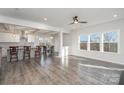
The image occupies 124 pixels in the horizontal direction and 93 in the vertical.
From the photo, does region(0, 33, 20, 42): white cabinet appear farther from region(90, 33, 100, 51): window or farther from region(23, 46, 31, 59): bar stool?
region(90, 33, 100, 51): window

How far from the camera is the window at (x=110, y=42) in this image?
242 inches

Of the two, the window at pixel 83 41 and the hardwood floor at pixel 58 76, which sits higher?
the window at pixel 83 41

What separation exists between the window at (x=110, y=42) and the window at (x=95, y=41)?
0.60m

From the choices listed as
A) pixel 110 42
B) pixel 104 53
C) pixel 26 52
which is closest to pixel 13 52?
pixel 26 52

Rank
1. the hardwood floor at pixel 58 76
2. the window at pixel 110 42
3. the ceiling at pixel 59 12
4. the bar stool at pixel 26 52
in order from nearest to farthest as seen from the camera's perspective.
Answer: the hardwood floor at pixel 58 76, the ceiling at pixel 59 12, the window at pixel 110 42, the bar stool at pixel 26 52

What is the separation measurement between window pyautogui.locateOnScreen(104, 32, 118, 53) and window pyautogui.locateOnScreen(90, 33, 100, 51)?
1.97 ft

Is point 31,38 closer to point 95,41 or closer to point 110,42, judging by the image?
point 95,41

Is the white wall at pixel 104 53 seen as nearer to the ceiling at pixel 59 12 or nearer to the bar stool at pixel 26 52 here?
the ceiling at pixel 59 12

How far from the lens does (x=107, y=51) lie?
661cm

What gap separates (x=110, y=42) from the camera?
648 cm

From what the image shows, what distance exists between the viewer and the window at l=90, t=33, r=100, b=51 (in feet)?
24.0

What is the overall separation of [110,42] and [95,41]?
1271 millimetres

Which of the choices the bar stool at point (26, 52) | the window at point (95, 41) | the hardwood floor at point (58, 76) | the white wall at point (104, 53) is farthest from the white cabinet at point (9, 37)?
the window at point (95, 41)
